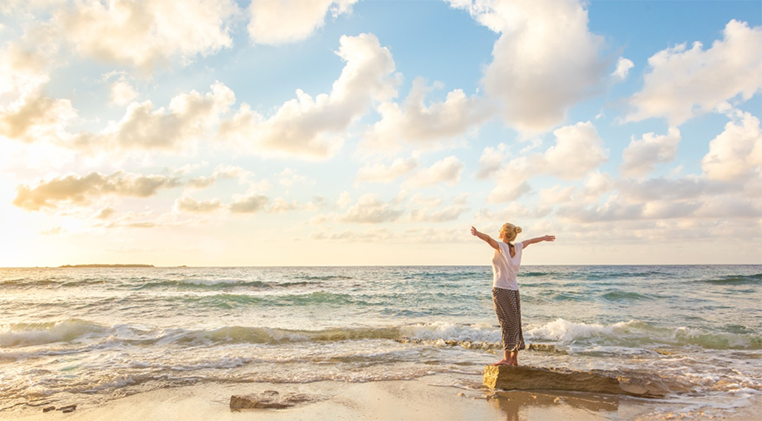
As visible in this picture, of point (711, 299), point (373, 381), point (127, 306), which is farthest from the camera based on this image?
point (711, 299)

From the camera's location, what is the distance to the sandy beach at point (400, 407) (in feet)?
15.9

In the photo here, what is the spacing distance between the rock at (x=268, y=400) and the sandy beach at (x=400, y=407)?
11 cm

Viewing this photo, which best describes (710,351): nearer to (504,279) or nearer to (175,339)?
(504,279)

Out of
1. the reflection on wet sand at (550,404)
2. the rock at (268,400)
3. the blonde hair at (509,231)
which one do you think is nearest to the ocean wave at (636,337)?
the reflection on wet sand at (550,404)

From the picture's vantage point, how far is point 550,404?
205 inches

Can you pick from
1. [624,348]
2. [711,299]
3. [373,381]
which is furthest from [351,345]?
[711,299]

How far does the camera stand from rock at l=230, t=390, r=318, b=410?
17.2 feet

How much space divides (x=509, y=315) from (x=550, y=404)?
125 centimetres

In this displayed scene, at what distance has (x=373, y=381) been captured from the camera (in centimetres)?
654

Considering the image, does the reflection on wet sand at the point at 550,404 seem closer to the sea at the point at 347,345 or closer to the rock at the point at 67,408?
the sea at the point at 347,345

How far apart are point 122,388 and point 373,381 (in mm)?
3825

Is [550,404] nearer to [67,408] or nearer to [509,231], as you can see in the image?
[509,231]

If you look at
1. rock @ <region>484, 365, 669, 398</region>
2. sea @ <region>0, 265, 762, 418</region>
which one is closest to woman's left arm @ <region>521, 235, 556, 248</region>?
rock @ <region>484, 365, 669, 398</region>

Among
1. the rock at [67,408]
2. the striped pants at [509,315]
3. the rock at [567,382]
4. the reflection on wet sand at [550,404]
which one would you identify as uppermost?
the striped pants at [509,315]
